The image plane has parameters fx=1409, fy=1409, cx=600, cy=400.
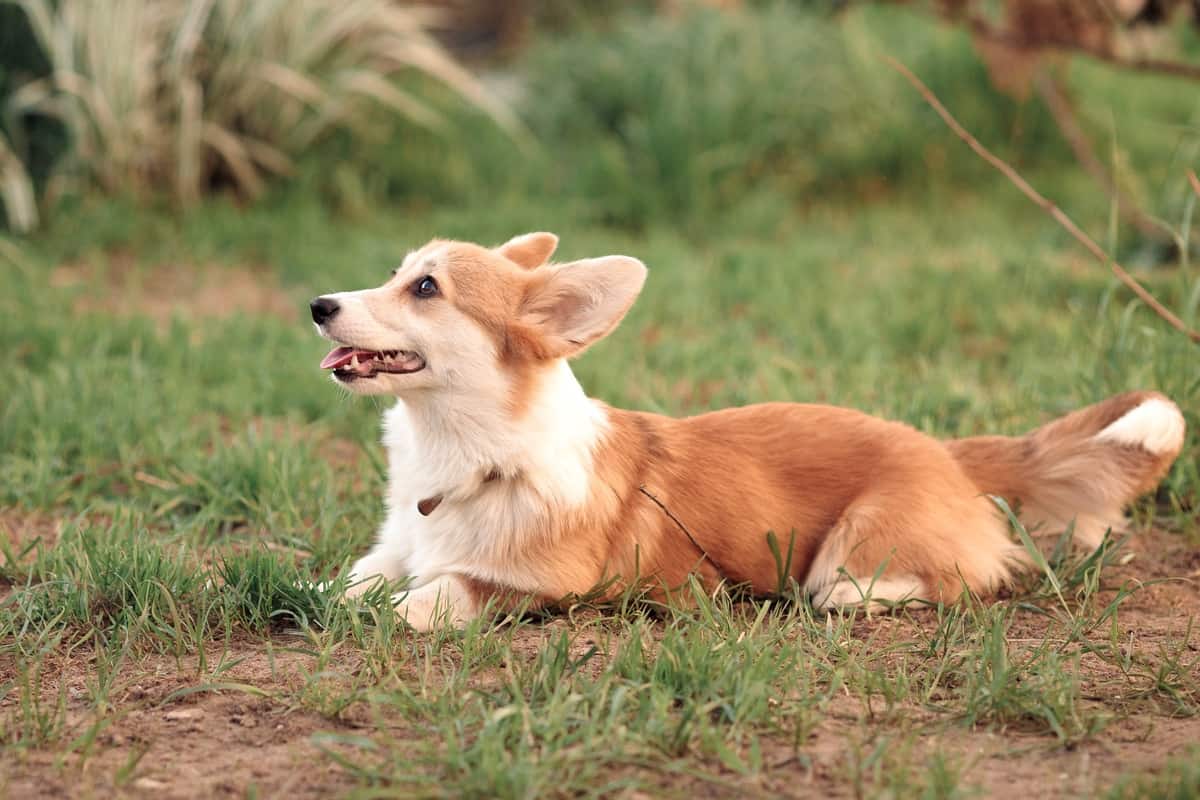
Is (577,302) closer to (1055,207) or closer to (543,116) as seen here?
(1055,207)

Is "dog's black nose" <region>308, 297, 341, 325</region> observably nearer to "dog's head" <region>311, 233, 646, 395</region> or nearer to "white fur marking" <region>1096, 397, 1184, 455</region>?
"dog's head" <region>311, 233, 646, 395</region>

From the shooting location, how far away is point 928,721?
9.07 ft

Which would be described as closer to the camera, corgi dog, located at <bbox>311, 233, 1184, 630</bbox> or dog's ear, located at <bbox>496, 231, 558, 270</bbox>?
corgi dog, located at <bbox>311, 233, 1184, 630</bbox>

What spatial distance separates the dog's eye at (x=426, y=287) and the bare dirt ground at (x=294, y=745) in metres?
0.87

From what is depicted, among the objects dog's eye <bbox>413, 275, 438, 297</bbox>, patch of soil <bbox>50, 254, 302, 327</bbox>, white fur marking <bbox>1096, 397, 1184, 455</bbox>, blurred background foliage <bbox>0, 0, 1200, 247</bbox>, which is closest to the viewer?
dog's eye <bbox>413, 275, 438, 297</bbox>

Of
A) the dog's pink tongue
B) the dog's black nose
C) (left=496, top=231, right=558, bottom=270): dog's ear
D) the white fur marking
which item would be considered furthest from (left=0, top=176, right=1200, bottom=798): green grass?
(left=496, top=231, right=558, bottom=270): dog's ear

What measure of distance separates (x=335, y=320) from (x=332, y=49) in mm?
4996

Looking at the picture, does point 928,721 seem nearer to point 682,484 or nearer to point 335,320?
point 682,484

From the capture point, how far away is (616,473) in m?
3.41

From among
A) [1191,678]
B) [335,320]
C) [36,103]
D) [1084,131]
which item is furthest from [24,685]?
[1084,131]

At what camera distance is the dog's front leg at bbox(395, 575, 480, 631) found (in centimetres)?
315

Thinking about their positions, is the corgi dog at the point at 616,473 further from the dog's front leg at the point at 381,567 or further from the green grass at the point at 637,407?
the green grass at the point at 637,407

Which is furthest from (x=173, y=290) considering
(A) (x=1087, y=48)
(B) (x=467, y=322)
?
(A) (x=1087, y=48)

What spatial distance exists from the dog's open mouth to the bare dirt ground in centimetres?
64
